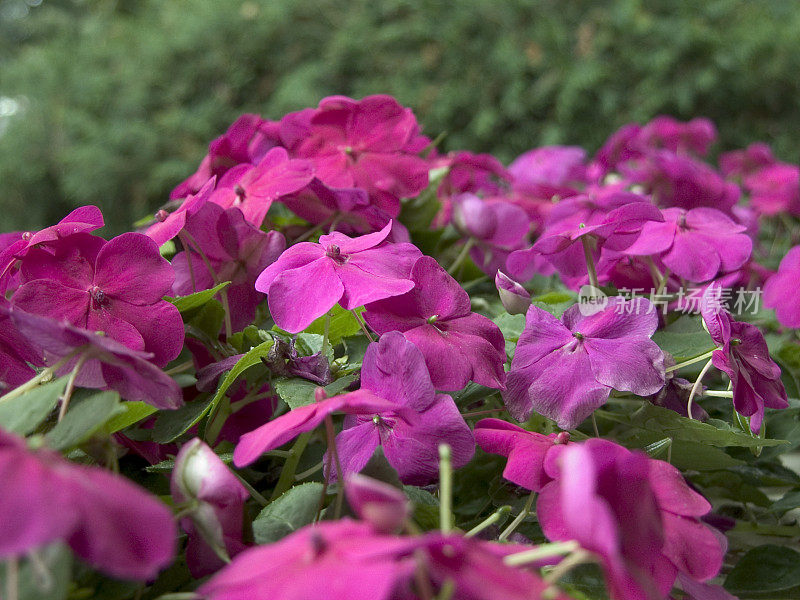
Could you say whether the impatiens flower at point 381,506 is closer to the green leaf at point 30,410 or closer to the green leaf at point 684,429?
the green leaf at point 30,410

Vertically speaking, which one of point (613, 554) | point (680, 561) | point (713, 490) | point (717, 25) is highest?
point (613, 554)

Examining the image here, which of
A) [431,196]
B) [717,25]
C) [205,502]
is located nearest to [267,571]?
[205,502]

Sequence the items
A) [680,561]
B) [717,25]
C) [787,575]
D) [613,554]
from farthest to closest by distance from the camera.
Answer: [717,25], [787,575], [680,561], [613,554]

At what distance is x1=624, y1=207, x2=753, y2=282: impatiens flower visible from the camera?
495 mm

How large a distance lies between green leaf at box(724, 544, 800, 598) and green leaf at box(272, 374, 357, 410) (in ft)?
0.98

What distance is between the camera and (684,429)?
0.42 m

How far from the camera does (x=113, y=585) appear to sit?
1.01 feet

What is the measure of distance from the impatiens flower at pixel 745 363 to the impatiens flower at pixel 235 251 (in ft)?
0.87

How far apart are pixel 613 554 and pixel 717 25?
3177 millimetres

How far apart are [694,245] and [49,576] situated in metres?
0.43

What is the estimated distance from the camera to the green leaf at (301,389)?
0.38 meters

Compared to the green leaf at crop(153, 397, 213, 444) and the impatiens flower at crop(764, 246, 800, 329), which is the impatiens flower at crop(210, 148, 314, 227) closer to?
the green leaf at crop(153, 397, 213, 444)

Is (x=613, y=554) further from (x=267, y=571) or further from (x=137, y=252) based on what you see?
(x=137, y=252)

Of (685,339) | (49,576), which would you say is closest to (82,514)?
(49,576)
